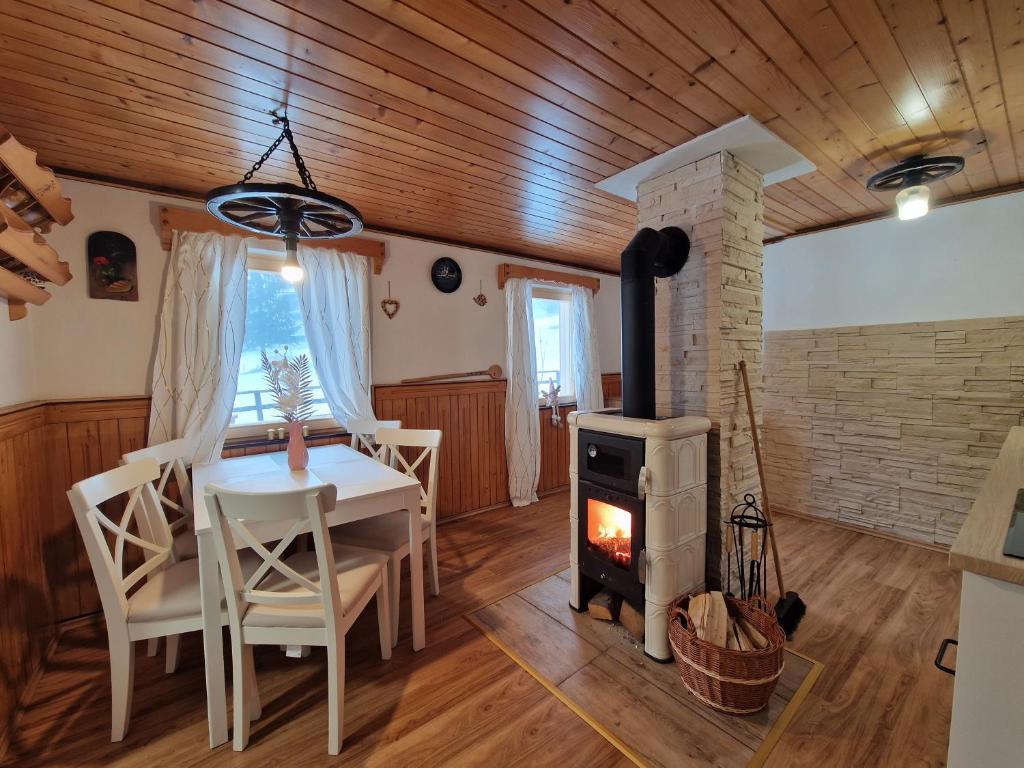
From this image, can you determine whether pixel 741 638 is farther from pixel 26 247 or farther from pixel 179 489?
pixel 26 247

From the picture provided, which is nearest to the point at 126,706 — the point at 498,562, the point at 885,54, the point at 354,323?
the point at 498,562

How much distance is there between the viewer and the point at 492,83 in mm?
1535

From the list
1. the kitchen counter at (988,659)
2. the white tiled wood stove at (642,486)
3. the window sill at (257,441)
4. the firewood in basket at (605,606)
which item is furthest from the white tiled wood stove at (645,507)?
the window sill at (257,441)

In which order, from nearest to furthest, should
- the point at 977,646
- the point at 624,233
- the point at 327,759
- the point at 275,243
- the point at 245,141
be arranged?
the point at 977,646, the point at 327,759, the point at 245,141, the point at 275,243, the point at 624,233

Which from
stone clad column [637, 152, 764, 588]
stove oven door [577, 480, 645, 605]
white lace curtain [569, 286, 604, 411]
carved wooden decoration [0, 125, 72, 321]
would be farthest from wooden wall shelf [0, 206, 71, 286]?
white lace curtain [569, 286, 604, 411]

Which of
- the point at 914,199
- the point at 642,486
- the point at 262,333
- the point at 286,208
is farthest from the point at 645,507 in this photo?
the point at 262,333

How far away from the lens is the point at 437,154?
2.06 m

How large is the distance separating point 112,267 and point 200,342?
1.77ft

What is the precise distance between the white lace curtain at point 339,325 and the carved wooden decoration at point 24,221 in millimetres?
1137

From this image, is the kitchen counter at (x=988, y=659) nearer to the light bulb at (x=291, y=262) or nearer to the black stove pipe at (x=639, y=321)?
the black stove pipe at (x=639, y=321)

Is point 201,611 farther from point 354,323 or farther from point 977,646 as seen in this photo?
point 977,646

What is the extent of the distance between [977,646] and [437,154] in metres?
2.43

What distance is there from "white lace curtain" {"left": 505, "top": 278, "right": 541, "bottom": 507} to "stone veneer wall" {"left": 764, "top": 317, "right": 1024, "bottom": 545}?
200 centimetres

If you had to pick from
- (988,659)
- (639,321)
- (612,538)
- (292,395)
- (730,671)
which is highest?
(639,321)
